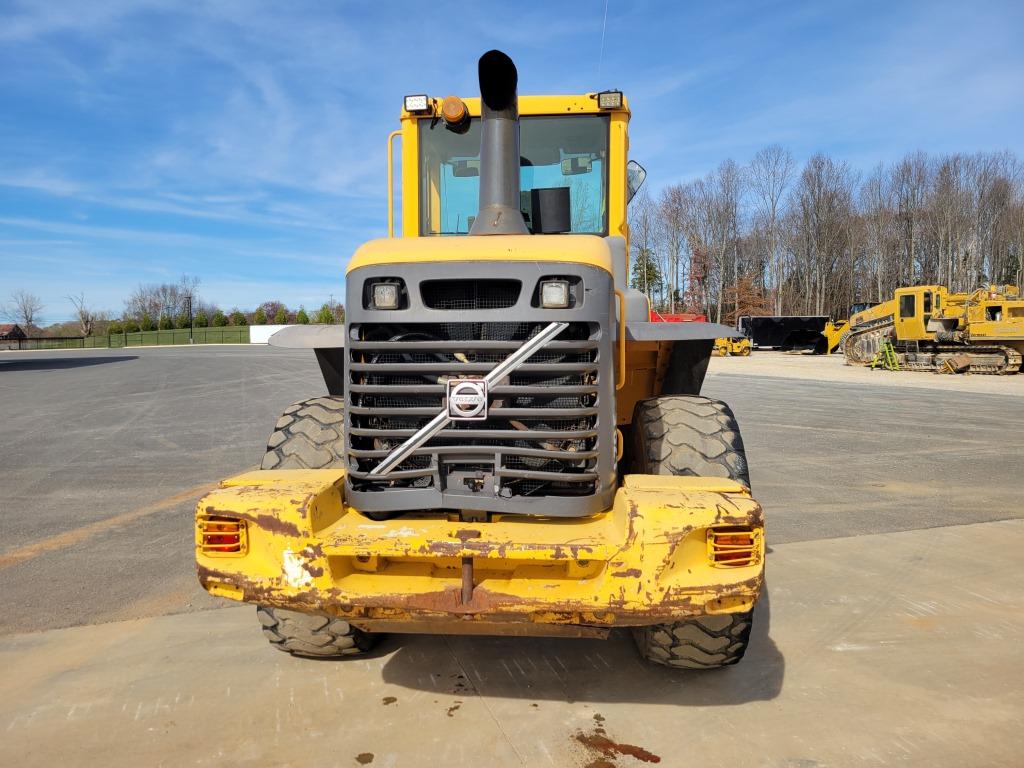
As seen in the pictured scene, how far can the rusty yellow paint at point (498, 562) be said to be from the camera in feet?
7.86

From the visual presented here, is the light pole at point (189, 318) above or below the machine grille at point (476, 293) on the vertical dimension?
above

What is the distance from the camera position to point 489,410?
2.57 metres

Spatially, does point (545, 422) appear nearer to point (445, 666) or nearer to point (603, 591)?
point (603, 591)

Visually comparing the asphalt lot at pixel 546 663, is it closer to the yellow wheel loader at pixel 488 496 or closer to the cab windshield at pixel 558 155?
the yellow wheel loader at pixel 488 496

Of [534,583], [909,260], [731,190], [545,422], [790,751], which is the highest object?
[731,190]

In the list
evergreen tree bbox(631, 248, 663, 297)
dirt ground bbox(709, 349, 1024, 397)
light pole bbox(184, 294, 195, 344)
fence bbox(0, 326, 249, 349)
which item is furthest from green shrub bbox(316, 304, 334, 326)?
dirt ground bbox(709, 349, 1024, 397)

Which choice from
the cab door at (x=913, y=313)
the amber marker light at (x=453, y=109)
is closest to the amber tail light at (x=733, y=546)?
the amber marker light at (x=453, y=109)

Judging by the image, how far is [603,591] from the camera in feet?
7.86

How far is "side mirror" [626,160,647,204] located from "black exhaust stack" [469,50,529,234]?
0.97 meters

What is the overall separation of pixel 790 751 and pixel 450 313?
1929 millimetres

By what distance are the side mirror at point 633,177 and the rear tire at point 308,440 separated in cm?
198

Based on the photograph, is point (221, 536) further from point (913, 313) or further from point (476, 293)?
point (913, 313)

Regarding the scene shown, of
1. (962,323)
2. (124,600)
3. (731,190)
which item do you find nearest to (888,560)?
(124,600)

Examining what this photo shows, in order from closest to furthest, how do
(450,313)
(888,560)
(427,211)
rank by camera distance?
(450,313) < (427,211) < (888,560)
